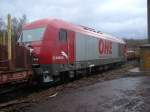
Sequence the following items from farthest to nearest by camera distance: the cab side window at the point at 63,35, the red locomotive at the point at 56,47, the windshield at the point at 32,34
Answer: the cab side window at the point at 63,35 → the windshield at the point at 32,34 → the red locomotive at the point at 56,47

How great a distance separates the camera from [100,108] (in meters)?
10.1

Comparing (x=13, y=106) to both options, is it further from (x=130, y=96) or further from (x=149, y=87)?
(x=149, y=87)

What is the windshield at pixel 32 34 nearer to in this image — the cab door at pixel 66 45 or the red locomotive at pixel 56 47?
the red locomotive at pixel 56 47

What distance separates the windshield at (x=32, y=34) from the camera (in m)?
16.3

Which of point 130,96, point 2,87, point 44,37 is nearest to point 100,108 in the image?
point 130,96

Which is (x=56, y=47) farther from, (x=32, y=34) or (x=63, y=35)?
(x=32, y=34)

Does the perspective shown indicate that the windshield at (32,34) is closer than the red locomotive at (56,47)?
No

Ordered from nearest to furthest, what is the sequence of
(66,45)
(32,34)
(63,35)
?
(32,34)
(63,35)
(66,45)

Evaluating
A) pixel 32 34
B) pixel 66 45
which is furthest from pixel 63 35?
pixel 32 34

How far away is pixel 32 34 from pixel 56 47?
1.47 meters

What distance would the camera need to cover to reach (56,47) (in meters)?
16.2

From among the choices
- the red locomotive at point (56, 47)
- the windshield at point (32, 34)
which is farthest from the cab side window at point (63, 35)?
the windshield at point (32, 34)

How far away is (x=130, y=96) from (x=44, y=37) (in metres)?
5.59

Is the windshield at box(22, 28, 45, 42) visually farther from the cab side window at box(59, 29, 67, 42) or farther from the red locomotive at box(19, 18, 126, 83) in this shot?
the cab side window at box(59, 29, 67, 42)
